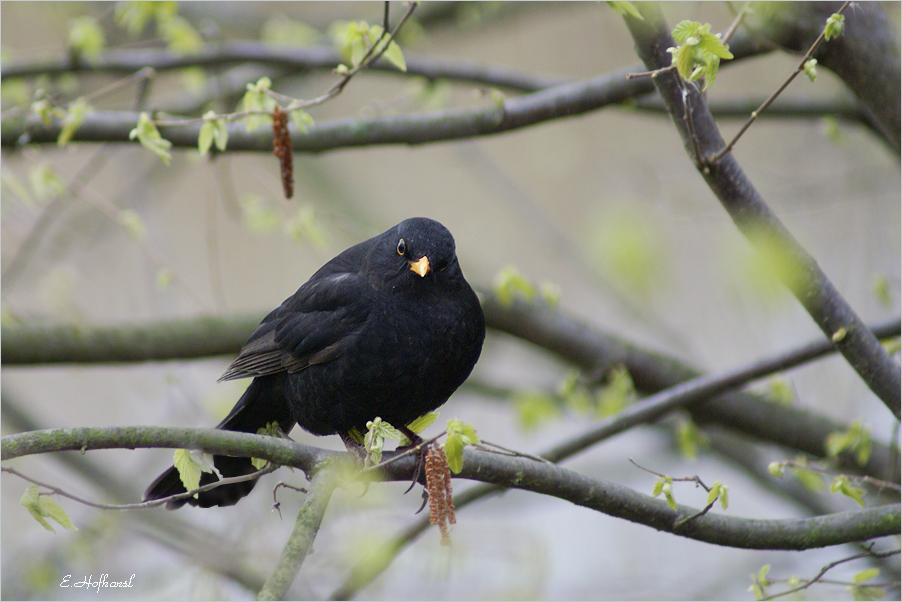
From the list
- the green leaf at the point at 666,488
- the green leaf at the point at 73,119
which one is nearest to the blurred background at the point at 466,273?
the green leaf at the point at 73,119

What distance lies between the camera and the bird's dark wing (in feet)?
8.32

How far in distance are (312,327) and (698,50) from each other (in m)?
1.36

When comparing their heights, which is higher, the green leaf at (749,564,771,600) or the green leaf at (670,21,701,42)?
the green leaf at (670,21,701,42)

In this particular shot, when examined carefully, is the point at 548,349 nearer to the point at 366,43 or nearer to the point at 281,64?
the point at 281,64

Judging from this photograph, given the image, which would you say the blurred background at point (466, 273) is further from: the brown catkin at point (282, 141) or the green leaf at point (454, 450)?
the green leaf at point (454, 450)

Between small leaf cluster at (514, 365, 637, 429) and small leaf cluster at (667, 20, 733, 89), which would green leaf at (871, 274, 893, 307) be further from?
small leaf cluster at (667, 20, 733, 89)

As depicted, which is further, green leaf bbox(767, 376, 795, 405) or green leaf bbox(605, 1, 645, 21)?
green leaf bbox(767, 376, 795, 405)

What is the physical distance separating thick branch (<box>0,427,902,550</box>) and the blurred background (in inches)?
19.7

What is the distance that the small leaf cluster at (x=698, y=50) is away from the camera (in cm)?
186

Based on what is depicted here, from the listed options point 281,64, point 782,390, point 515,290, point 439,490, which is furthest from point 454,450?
point 281,64

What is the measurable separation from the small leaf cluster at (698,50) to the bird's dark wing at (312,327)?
3.69 ft

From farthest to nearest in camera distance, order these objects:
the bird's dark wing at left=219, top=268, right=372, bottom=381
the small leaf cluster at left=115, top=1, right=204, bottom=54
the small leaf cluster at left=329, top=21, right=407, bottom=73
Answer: the small leaf cluster at left=115, top=1, right=204, bottom=54 → the bird's dark wing at left=219, top=268, right=372, bottom=381 → the small leaf cluster at left=329, top=21, right=407, bottom=73

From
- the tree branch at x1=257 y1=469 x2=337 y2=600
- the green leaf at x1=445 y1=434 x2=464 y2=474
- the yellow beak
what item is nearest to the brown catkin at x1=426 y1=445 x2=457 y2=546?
the green leaf at x1=445 y1=434 x2=464 y2=474

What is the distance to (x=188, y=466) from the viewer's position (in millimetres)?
1851
